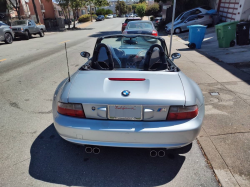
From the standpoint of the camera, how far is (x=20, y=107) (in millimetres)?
4379

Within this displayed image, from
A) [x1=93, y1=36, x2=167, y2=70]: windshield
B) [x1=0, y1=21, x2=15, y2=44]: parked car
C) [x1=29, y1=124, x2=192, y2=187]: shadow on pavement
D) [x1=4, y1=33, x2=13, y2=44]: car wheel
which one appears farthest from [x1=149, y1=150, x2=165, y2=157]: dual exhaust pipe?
[x1=4, y1=33, x2=13, y2=44]: car wheel

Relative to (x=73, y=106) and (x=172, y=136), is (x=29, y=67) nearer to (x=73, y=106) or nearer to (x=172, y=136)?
(x=73, y=106)

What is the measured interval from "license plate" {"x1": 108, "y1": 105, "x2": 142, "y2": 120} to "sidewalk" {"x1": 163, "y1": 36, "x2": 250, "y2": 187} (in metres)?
1.24

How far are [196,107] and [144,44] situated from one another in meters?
2.17

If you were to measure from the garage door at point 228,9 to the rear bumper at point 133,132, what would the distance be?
1661cm

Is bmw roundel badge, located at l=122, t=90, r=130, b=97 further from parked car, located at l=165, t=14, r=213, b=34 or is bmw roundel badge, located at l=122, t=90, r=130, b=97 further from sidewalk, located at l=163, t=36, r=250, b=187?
parked car, located at l=165, t=14, r=213, b=34

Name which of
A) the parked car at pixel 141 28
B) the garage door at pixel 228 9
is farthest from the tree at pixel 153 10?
the parked car at pixel 141 28

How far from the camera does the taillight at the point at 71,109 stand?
237 centimetres

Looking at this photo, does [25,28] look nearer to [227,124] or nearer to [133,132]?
[227,124]

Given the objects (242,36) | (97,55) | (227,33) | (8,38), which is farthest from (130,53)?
(8,38)

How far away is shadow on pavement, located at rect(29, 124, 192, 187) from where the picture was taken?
2.41m

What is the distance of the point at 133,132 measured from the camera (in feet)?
7.34

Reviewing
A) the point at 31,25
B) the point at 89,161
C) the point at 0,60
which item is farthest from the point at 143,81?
the point at 31,25

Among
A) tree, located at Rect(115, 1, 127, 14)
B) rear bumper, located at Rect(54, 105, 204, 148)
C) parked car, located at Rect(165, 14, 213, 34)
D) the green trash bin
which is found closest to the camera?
rear bumper, located at Rect(54, 105, 204, 148)
